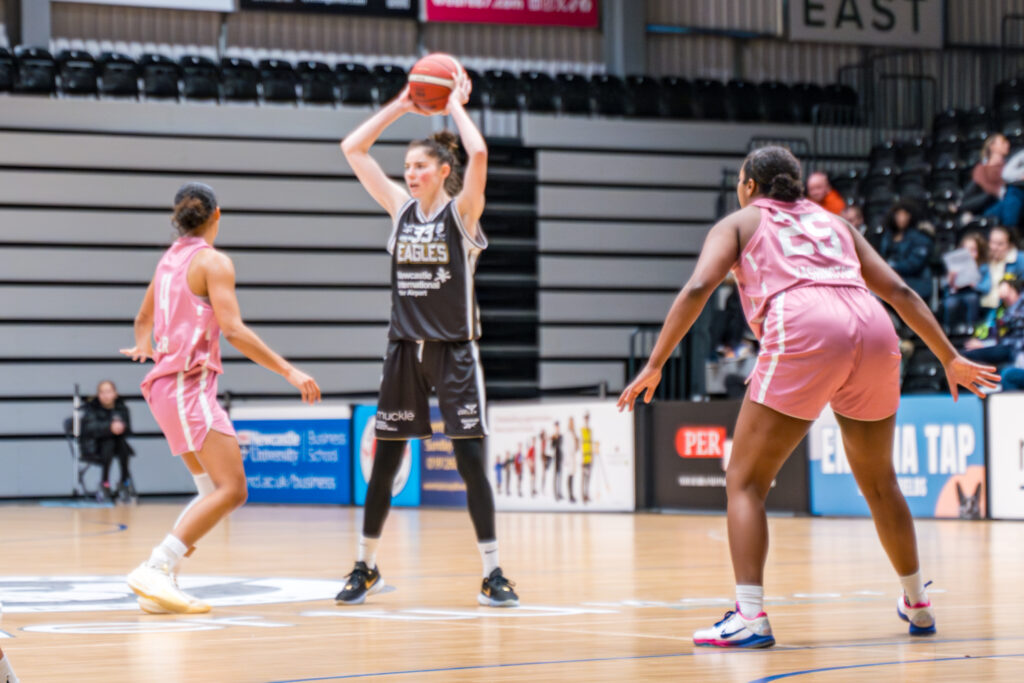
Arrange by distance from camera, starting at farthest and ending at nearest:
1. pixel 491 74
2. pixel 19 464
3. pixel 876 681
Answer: pixel 491 74 < pixel 19 464 < pixel 876 681

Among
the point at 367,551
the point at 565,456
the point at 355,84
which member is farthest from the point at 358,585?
the point at 355,84

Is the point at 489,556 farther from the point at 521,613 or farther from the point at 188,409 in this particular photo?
the point at 188,409

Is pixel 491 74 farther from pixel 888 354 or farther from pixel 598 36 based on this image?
pixel 888 354

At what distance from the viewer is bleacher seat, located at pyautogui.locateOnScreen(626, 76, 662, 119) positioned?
59.4 ft

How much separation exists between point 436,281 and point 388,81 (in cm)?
1258

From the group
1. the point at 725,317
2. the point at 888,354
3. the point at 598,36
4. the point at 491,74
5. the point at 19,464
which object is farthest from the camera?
the point at 598,36

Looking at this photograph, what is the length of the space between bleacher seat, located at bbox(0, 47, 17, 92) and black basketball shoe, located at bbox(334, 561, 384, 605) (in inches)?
501

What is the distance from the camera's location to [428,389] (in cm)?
529

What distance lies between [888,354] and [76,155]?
14271 millimetres

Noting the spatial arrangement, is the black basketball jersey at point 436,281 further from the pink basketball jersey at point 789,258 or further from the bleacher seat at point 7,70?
the bleacher seat at point 7,70

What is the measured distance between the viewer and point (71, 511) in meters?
13.9

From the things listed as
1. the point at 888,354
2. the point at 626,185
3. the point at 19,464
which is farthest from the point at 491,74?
the point at 888,354

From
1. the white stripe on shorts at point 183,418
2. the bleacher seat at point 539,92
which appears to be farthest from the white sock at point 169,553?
the bleacher seat at point 539,92

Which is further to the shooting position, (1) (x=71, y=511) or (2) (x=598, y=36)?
(2) (x=598, y=36)
